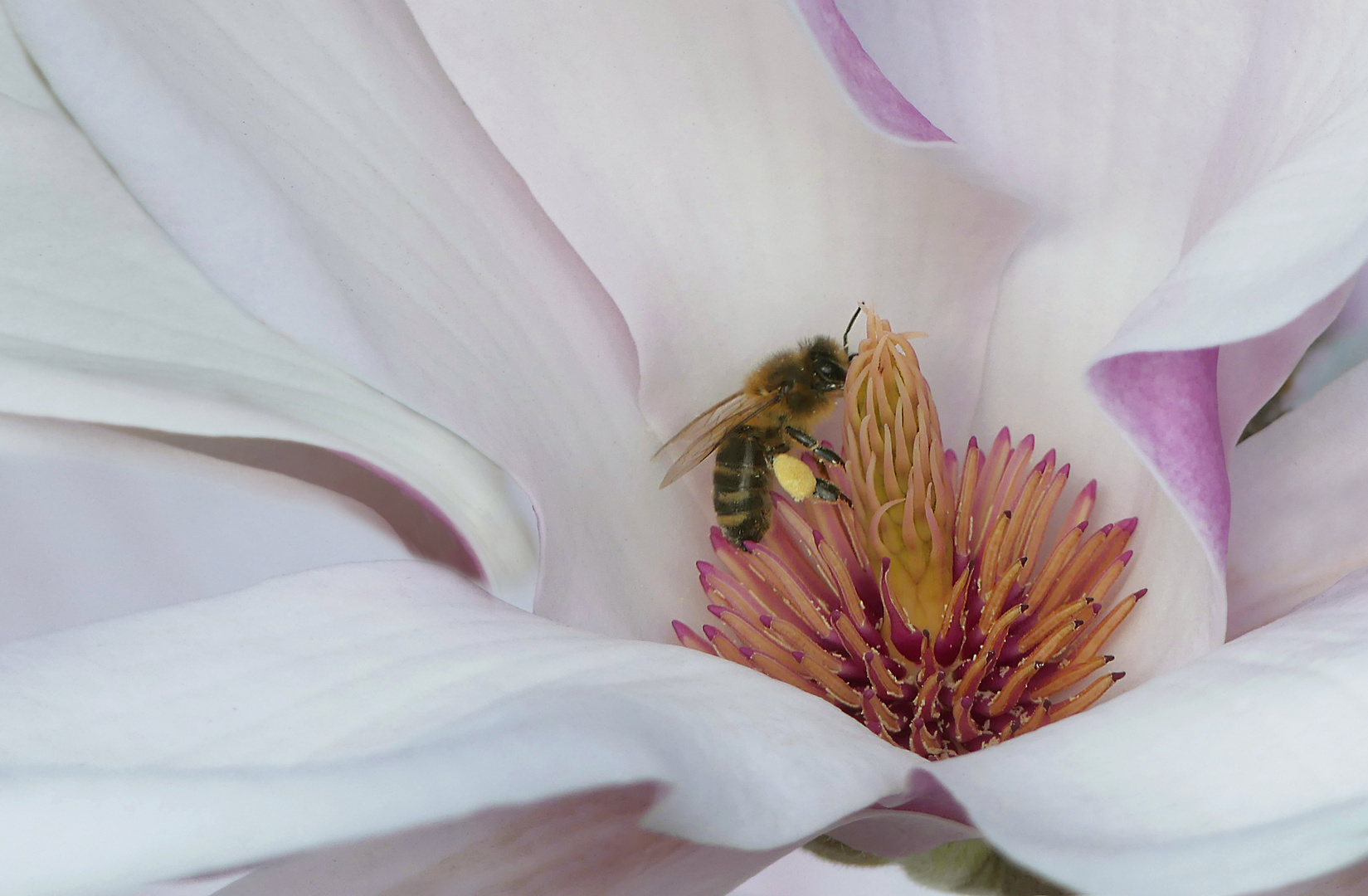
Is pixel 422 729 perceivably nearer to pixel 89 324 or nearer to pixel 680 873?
pixel 680 873

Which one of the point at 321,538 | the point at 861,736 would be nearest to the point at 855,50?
the point at 861,736

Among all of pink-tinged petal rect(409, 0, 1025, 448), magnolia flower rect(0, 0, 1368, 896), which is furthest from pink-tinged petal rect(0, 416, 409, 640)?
pink-tinged petal rect(409, 0, 1025, 448)

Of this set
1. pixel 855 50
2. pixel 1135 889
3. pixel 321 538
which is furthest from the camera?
pixel 321 538

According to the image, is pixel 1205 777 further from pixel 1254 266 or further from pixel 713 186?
pixel 713 186

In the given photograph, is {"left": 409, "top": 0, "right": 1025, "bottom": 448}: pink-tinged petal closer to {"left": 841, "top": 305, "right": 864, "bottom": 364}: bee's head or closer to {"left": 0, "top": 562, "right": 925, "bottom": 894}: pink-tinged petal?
{"left": 841, "top": 305, "right": 864, "bottom": 364}: bee's head

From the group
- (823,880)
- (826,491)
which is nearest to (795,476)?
(826,491)

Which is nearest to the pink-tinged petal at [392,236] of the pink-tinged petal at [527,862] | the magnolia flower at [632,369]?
the magnolia flower at [632,369]
